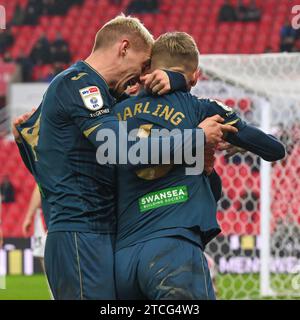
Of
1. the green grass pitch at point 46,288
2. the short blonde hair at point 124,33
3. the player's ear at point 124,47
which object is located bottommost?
the green grass pitch at point 46,288

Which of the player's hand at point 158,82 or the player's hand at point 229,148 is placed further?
the player's hand at point 229,148

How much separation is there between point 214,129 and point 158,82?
274 millimetres

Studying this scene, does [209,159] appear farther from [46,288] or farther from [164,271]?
[46,288]

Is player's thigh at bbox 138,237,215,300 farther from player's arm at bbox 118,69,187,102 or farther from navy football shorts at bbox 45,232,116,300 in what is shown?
player's arm at bbox 118,69,187,102

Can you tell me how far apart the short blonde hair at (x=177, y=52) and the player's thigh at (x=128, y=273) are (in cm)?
74

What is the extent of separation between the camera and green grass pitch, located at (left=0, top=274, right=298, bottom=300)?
26.3 ft

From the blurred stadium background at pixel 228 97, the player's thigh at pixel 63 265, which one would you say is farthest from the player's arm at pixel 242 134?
the blurred stadium background at pixel 228 97

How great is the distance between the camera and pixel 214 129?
10.1ft

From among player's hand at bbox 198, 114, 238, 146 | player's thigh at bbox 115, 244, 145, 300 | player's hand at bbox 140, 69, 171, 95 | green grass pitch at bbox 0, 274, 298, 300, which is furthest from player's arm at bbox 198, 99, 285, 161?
green grass pitch at bbox 0, 274, 298, 300

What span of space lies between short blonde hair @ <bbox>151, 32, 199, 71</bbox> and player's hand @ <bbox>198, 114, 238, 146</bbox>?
0.28 metres

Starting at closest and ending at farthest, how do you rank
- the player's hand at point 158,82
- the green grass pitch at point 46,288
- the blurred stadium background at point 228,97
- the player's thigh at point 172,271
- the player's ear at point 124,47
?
1. the player's thigh at point 172,271
2. the player's hand at point 158,82
3. the player's ear at point 124,47
4. the blurred stadium background at point 228,97
5. the green grass pitch at point 46,288

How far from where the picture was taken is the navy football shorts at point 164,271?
302 centimetres

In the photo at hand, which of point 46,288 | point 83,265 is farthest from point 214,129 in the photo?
point 46,288

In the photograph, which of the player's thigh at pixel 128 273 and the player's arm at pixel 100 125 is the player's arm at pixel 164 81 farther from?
the player's thigh at pixel 128 273
